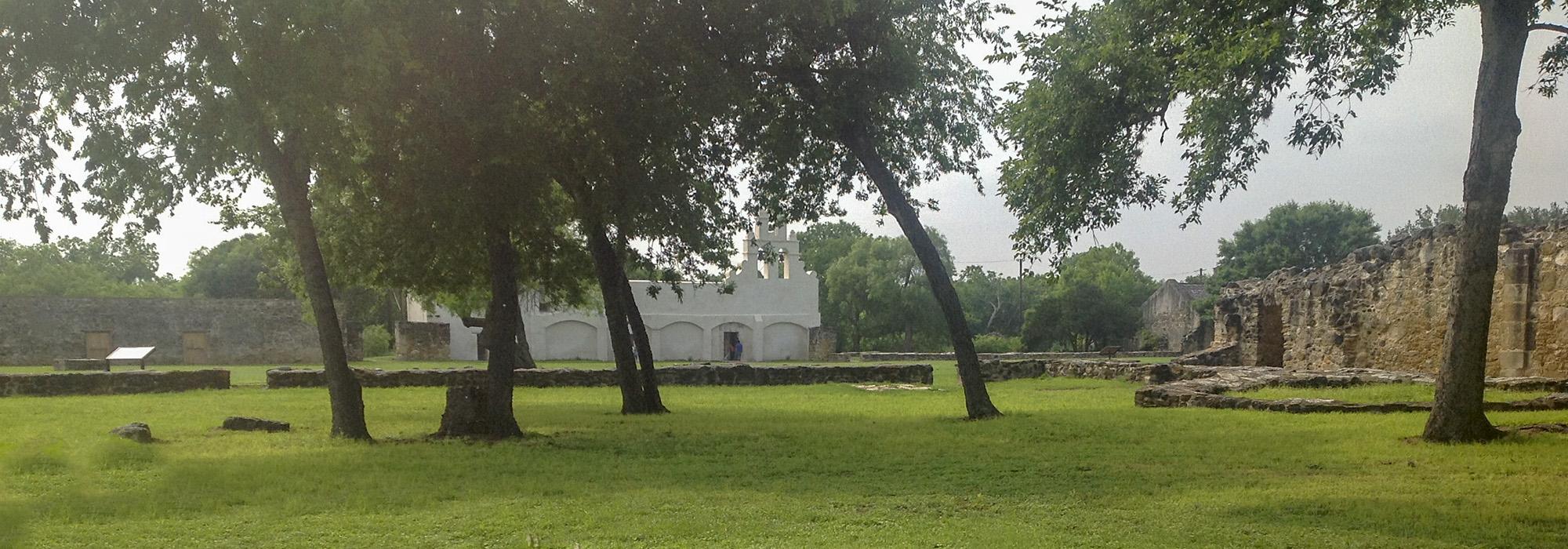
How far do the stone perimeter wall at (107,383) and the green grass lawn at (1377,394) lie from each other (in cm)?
1898

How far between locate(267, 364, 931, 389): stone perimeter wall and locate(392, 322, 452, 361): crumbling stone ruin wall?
17473 millimetres

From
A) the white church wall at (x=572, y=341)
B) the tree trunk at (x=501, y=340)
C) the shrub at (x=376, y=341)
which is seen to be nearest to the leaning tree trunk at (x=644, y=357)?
the tree trunk at (x=501, y=340)

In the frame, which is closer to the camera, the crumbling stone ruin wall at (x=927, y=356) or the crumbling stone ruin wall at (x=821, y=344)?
the crumbling stone ruin wall at (x=927, y=356)

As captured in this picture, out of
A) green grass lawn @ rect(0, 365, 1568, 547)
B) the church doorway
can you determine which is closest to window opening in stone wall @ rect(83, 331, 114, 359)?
the church doorway

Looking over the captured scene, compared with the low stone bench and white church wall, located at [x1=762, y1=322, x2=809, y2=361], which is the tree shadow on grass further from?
white church wall, located at [x1=762, y1=322, x2=809, y2=361]

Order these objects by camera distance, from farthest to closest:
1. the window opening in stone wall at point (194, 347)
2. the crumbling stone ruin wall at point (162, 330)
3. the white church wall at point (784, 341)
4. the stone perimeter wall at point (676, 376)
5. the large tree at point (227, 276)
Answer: the large tree at point (227, 276) → the white church wall at point (784, 341) → the window opening in stone wall at point (194, 347) → the crumbling stone ruin wall at point (162, 330) → the stone perimeter wall at point (676, 376)

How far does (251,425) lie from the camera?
1305 cm

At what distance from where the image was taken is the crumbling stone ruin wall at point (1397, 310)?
17500 millimetres

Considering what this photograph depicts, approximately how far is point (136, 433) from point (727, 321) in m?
35.5

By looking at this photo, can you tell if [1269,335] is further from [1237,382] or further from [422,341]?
[422,341]

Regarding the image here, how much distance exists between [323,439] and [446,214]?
2.66 metres

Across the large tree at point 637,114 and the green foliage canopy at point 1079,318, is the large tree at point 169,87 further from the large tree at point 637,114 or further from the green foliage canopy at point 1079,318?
the green foliage canopy at point 1079,318

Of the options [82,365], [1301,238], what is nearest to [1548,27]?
[82,365]

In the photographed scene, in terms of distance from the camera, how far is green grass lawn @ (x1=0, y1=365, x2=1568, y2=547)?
242 inches
